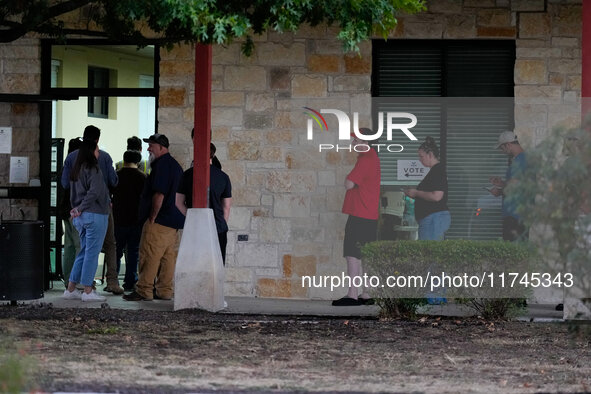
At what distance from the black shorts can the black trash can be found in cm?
334

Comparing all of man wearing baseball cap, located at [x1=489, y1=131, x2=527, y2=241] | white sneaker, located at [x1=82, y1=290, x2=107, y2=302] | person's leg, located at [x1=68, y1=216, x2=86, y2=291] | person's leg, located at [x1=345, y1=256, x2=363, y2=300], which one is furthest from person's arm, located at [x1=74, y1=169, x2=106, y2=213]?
man wearing baseball cap, located at [x1=489, y1=131, x2=527, y2=241]

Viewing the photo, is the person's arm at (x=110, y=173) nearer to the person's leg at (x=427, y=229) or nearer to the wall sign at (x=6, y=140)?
the wall sign at (x=6, y=140)

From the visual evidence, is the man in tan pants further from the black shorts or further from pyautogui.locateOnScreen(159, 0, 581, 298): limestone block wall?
the black shorts

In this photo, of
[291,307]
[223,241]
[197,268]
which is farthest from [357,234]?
[197,268]

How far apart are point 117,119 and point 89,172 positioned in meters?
4.88

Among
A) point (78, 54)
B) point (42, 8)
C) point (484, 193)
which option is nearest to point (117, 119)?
point (78, 54)

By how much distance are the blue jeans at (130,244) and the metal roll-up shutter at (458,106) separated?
9.88 ft

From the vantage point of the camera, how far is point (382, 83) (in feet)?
44.5

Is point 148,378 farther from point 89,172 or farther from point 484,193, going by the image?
point 484,193

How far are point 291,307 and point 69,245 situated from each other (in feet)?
9.74

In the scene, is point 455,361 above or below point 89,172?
below

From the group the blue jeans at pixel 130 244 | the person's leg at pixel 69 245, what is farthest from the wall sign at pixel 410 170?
the person's leg at pixel 69 245

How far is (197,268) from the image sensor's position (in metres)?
11.7

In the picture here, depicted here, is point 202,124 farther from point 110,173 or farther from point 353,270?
point 353,270
